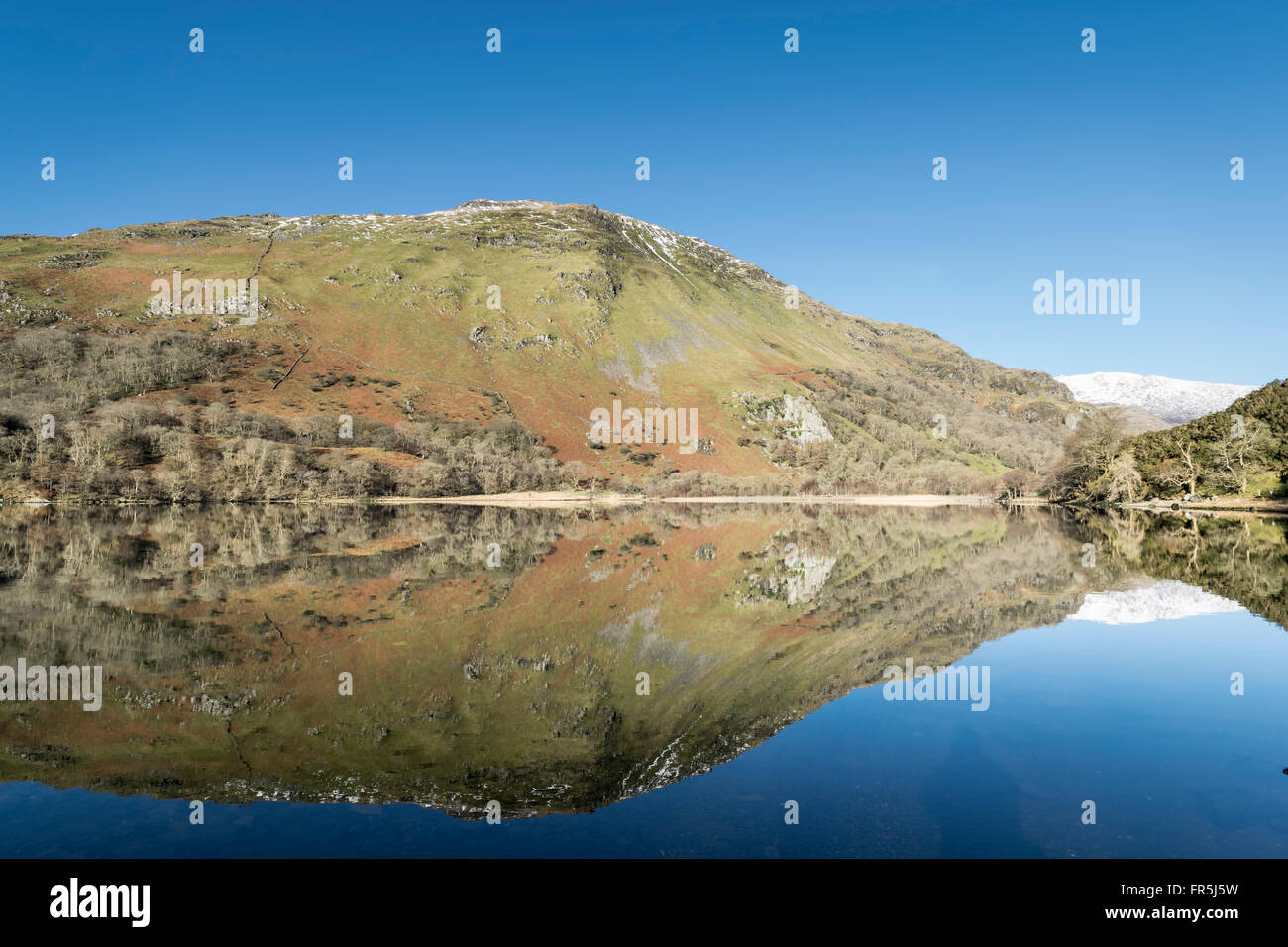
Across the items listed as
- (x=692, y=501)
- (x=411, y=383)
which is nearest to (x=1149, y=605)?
(x=692, y=501)

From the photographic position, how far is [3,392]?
291 feet

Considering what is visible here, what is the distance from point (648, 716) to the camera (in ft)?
36.7

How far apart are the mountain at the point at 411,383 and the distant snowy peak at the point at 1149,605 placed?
83.4 meters

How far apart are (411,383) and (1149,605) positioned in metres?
126

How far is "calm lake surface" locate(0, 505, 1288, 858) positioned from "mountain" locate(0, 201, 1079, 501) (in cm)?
6965

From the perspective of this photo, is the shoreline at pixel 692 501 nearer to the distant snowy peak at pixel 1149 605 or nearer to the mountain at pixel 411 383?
the mountain at pixel 411 383

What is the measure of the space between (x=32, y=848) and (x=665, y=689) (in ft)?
28.3

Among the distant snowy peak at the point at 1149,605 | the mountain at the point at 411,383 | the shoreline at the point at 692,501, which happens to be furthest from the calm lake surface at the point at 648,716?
the mountain at the point at 411,383

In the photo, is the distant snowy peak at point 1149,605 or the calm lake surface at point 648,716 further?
the distant snowy peak at point 1149,605

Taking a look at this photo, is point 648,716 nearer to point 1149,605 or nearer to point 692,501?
point 1149,605

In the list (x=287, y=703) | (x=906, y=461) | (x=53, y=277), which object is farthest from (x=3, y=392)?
(x=906, y=461)

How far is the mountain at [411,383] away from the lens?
85.8m

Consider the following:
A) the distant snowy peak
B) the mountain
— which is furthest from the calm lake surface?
the mountain
